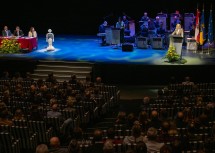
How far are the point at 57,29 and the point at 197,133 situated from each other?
20353 millimetres

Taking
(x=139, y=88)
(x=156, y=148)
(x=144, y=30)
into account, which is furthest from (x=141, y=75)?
(x=156, y=148)

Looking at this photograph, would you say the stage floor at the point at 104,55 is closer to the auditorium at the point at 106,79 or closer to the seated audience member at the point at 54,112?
the auditorium at the point at 106,79

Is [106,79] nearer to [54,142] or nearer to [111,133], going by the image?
[111,133]

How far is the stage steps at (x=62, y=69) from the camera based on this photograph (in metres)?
20.2

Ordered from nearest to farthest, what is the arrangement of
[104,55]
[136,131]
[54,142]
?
1. [54,142]
2. [136,131]
3. [104,55]

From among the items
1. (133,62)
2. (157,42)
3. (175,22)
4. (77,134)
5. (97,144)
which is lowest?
(97,144)

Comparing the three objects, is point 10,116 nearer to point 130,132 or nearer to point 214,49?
point 130,132

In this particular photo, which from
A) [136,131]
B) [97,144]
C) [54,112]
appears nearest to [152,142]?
[136,131]

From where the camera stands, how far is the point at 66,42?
26203mm

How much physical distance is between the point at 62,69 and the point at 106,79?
2.24 m

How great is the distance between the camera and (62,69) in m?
20.6

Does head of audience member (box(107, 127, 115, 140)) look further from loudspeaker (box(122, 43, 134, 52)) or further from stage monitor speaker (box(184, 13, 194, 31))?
stage monitor speaker (box(184, 13, 194, 31))

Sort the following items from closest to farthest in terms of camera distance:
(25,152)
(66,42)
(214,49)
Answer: (25,152) → (214,49) → (66,42)

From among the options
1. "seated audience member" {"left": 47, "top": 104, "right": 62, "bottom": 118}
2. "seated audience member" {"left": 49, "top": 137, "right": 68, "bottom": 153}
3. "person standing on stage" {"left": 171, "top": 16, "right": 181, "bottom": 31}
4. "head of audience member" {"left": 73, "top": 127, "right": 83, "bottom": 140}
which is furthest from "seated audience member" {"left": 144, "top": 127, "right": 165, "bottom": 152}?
"person standing on stage" {"left": 171, "top": 16, "right": 181, "bottom": 31}
